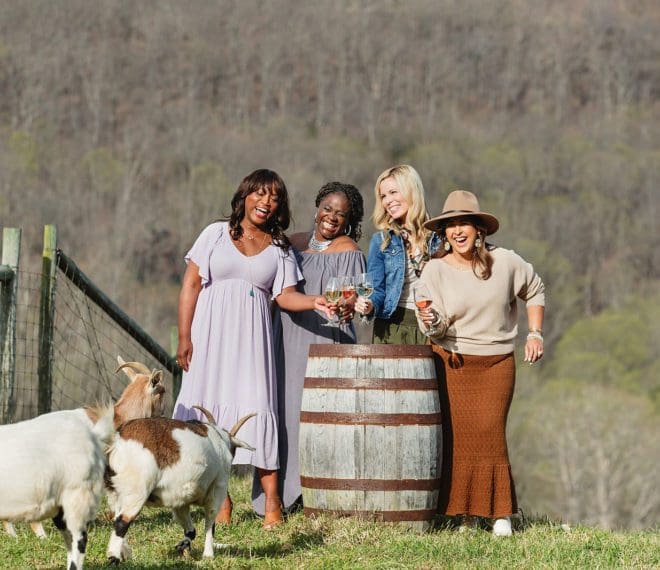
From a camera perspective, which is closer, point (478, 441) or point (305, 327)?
point (478, 441)

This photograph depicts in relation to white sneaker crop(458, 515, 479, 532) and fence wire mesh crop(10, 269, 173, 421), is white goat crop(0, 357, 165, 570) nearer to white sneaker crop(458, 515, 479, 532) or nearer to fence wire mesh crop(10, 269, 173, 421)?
fence wire mesh crop(10, 269, 173, 421)

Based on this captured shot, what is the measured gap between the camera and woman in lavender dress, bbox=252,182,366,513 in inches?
287

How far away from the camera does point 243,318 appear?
687cm

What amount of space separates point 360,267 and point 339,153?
89728mm

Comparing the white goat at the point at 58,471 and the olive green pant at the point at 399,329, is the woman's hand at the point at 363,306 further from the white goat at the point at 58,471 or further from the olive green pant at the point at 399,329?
the white goat at the point at 58,471

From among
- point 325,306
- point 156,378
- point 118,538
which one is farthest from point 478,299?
point 118,538

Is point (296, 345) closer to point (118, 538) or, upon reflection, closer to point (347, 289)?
point (347, 289)

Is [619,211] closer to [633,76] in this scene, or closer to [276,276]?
[633,76]

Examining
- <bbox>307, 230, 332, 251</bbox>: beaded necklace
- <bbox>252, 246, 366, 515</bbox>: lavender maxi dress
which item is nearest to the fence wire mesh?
<bbox>252, 246, 366, 515</bbox>: lavender maxi dress

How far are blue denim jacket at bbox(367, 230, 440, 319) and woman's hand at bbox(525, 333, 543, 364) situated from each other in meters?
0.81

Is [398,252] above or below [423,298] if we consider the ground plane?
above

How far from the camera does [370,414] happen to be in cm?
629

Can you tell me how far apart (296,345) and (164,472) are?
2.30m

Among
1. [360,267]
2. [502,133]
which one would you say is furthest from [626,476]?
[502,133]
